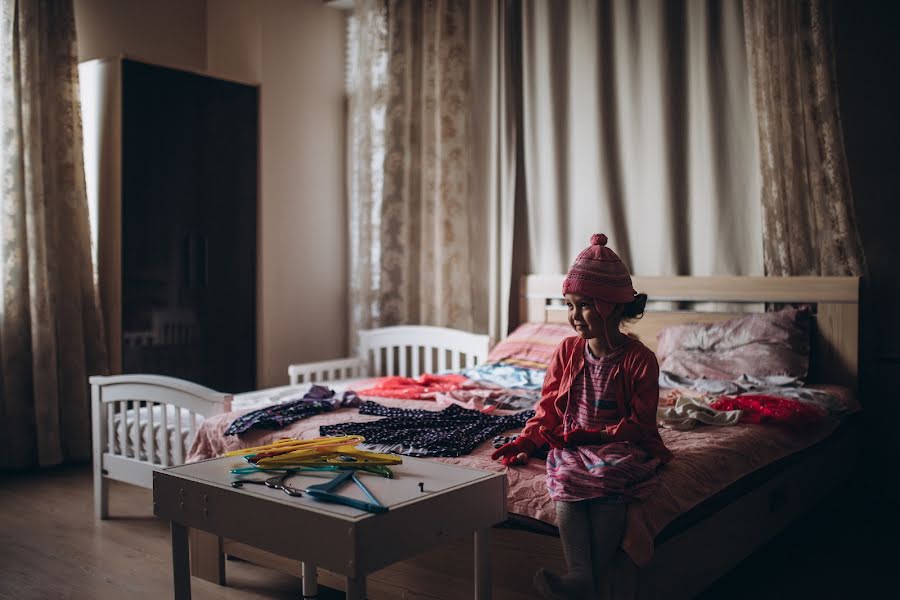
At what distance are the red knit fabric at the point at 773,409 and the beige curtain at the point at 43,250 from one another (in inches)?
120

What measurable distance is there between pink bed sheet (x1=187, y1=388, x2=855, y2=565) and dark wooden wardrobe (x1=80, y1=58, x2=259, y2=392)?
5.16ft

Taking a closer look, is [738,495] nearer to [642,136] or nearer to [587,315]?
[587,315]

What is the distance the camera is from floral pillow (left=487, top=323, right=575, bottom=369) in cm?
371

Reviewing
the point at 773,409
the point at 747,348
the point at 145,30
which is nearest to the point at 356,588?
the point at 773,409

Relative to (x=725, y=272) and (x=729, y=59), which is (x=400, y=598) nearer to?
(x=725, y=272)

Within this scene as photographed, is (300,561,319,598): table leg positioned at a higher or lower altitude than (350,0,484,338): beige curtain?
lower

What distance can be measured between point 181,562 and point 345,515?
1.77 feet

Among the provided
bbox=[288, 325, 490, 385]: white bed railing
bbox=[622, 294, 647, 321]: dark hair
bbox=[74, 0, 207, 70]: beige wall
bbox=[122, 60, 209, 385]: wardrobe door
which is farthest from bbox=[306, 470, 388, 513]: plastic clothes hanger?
bbox=[74, 0, 207, 70]: beige wall

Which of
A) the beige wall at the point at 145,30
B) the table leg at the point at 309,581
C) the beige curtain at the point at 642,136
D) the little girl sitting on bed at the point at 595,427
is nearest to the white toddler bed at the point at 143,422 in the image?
the table leg at the point at 309,581

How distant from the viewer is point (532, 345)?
3.82 metres

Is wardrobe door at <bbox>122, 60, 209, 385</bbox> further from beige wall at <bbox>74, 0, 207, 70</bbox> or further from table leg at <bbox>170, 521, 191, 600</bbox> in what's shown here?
table leg at <bbox>170, 521, 191, 600</bbox>

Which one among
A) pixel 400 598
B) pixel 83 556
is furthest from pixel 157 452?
pixel 400 598

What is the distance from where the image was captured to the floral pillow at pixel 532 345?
146 inches

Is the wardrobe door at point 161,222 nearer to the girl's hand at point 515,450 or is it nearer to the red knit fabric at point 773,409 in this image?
the girl's hand at point 515,450
